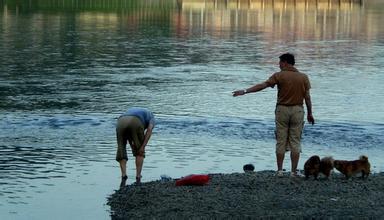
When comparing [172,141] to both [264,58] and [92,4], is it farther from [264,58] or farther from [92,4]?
[92,4]

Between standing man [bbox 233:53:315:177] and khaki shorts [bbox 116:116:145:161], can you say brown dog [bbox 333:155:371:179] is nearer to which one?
standing man [bbox 233:53:315:177]

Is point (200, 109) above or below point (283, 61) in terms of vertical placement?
below

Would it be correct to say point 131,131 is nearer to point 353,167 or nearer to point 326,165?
point 326,165

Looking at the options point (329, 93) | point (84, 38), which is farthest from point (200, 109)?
point (84, 38)

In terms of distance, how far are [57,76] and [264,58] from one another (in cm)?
1506

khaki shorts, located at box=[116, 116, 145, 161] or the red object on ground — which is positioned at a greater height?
khaki shorts, located at box=[116, 116, 145, 161]

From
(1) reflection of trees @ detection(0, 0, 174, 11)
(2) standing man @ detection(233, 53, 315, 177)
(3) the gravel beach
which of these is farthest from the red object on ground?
(1) reflection of trees @ detection(0, 0, 174, 11)

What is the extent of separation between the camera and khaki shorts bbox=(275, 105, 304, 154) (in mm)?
15594

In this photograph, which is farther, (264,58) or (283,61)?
(264,58)

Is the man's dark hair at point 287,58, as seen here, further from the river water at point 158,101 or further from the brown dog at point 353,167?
the river water at point 158,101

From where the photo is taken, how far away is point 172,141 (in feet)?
75.8

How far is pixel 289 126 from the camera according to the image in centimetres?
1573

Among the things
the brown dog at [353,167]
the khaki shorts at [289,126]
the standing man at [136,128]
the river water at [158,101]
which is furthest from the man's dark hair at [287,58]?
the river water at [158,101]

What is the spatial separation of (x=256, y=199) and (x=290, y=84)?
220 centimetres
